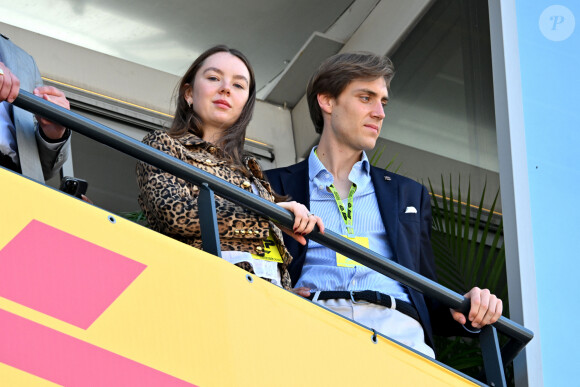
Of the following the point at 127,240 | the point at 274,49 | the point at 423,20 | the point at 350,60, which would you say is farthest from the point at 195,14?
the point at 127,240

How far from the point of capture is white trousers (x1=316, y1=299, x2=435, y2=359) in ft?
10.4

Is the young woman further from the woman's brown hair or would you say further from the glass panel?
the glass panel

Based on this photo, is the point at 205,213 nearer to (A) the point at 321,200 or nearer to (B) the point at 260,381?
(B) the point at 260,381

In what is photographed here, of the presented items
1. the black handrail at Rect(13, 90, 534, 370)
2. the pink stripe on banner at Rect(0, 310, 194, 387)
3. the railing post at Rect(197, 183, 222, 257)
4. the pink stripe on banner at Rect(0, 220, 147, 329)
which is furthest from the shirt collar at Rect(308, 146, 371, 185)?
the pink stripe on banner at Rect(0, 310, 194, 387)

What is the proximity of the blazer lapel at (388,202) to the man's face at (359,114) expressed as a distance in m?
0.14

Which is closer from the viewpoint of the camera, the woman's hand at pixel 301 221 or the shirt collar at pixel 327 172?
the woman's hand at pixel 301 221

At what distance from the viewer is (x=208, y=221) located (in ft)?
8.57

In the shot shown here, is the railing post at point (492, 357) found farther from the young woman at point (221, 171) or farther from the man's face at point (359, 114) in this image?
the man's face at point (359, 114)

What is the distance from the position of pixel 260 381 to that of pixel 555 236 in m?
1.97

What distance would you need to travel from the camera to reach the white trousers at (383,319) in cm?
316

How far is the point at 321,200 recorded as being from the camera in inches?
Result: 141

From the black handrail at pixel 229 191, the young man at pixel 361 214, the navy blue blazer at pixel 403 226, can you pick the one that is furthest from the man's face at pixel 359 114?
the black handrail at pixel 229 191

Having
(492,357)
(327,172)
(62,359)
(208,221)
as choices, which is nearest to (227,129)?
(327,172)

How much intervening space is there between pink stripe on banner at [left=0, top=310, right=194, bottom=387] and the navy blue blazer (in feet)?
4.09
